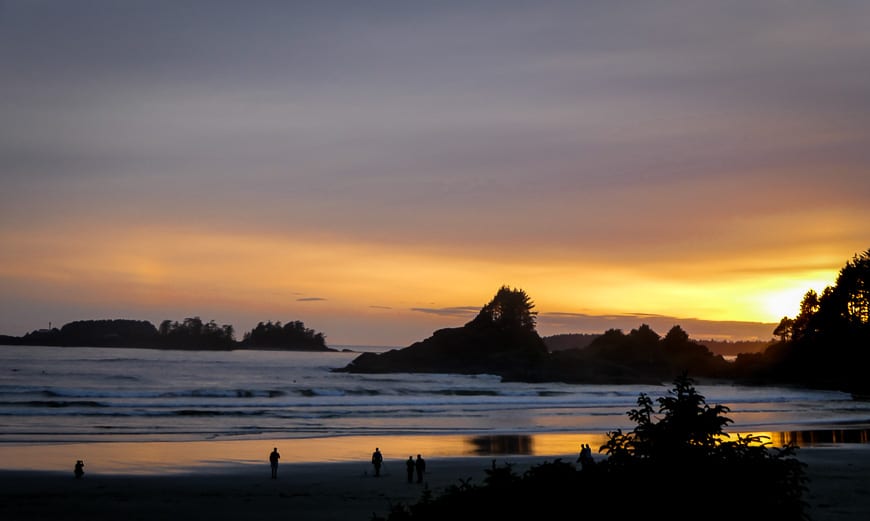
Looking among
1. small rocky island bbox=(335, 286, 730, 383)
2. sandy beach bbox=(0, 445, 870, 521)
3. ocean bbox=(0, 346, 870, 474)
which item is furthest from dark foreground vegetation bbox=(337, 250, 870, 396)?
sandy beach bbox=(0, 445, 870, 521)

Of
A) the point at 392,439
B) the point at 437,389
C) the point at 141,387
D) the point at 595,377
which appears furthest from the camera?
the point at 595,377

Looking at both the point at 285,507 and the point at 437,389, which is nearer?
the point at 285,507

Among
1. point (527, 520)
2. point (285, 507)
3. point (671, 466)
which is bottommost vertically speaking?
point (285, 507)

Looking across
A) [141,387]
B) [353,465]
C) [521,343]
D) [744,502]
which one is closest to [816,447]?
[353,465]

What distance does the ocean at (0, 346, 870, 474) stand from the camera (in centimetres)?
3941

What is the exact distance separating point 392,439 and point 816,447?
18.5 meters

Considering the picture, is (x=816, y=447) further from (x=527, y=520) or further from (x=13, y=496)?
(x=527, y=520)

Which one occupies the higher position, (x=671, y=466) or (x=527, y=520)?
(x=671, y=466)

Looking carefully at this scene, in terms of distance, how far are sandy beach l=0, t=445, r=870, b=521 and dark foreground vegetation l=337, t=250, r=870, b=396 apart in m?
68.8

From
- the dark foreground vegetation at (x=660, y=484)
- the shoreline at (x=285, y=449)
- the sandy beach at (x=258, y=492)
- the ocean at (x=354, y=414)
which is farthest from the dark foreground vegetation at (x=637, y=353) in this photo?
the dark foreground vegetation at (x=660, y=484)

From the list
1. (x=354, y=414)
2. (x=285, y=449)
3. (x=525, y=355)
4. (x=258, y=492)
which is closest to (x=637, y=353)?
(x=525, y=355)

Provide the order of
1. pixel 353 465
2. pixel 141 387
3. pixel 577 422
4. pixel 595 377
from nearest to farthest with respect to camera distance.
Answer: pixel 353 465
pixel 577 422
pixel 141 387
pixel 595 377

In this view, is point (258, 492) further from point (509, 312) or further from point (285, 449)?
point (509, 312)

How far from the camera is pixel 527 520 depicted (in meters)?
6.68
